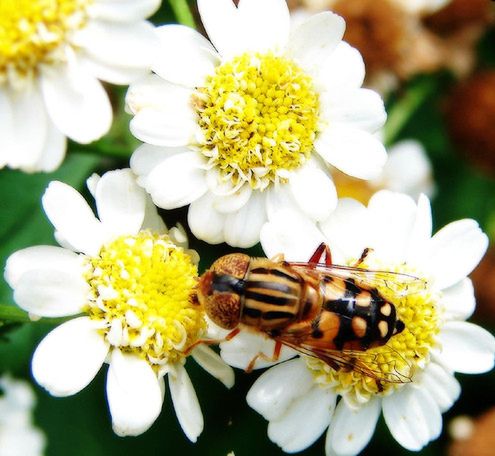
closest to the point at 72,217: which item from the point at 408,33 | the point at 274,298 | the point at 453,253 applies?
the point at 274,298

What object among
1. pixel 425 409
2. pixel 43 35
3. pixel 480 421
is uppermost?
pixel 43 35

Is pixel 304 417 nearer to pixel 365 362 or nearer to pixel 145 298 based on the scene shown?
pixel 365 362

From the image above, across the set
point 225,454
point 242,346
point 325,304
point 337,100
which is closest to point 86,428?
point 225,454

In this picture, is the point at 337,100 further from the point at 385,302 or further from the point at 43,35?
the point at 43,35

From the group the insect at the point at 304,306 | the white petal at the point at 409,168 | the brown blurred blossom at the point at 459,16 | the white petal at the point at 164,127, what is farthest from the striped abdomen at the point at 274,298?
the brown blurred blossom at the point at 459,16

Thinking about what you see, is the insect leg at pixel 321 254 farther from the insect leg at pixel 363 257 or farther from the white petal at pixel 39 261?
the white petal at pixel 39 261
